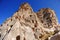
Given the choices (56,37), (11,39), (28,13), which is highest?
(28,13)

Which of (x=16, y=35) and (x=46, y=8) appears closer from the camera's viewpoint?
(x=16, y=35)

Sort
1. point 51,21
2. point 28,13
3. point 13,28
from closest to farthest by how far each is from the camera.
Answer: point 13,28
point 28,13
point 51,21

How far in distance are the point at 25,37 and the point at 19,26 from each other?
11.5 ft

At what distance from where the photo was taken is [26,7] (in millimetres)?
63188

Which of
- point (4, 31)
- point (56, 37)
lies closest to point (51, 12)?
point (4, 31)

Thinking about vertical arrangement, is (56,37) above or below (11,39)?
below

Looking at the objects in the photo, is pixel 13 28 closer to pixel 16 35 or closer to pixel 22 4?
pixel 16 35

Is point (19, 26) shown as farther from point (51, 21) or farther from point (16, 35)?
point (51, 21)

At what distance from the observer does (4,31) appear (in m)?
38.0

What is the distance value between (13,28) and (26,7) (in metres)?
28.3

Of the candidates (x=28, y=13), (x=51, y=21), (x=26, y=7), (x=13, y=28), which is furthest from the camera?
(x=51, y=21)

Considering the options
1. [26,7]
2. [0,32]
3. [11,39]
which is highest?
[26,7]

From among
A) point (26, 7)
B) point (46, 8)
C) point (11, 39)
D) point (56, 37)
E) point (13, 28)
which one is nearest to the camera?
point (56, 37)

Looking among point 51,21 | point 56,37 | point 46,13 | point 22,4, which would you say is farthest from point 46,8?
point 56,37
